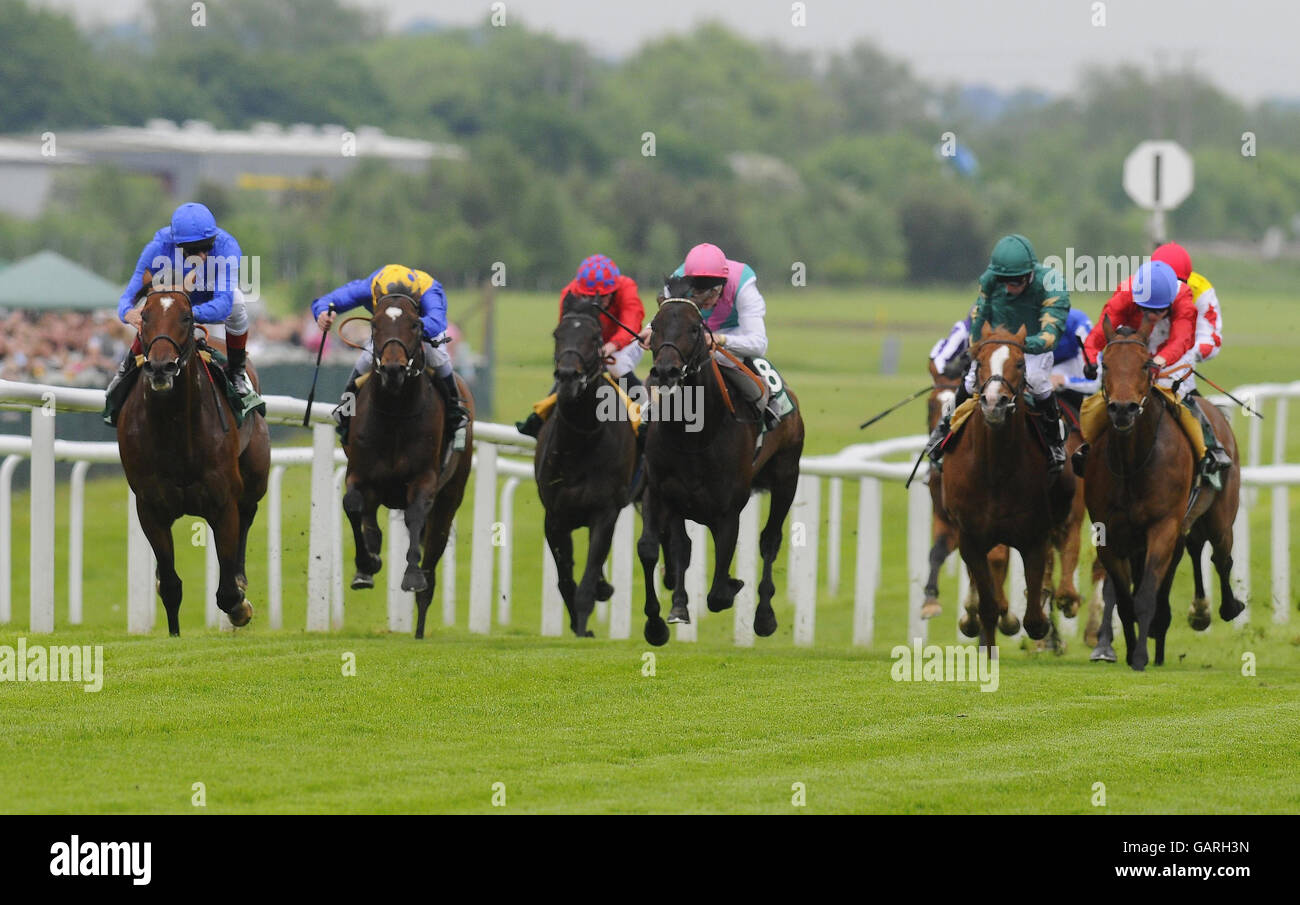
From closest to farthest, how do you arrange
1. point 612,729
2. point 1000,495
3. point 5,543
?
point 612,729
point 1000,495
point 5,543

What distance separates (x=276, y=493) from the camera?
11.5 metres

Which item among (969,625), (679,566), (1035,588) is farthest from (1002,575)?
(679,566)

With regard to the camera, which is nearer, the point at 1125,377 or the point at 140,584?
the point at 1125,377

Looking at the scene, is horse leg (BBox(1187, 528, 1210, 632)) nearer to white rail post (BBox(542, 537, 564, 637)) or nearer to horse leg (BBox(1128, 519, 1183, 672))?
horse leg (BBox(1128, 519, 1183, 672))

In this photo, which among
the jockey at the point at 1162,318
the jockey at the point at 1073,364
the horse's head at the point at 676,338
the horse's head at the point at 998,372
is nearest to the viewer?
the horse's head at the point at 676,338

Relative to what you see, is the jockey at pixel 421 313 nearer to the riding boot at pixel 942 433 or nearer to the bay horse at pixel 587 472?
the bay horse at pixel 587 472

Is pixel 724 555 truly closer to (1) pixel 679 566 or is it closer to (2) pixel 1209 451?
(1) pixel 679 566

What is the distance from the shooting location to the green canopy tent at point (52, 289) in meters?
26.3

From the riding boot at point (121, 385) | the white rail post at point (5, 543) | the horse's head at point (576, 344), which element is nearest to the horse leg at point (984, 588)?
the horse's head at point (576, 344)

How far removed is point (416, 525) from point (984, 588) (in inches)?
109

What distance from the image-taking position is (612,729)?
7.66 metres

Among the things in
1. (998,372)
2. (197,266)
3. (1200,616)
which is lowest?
(1200,616)

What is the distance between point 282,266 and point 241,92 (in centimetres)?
4425

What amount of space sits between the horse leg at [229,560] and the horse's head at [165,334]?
856 millimetres
